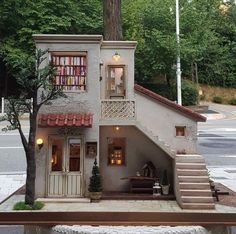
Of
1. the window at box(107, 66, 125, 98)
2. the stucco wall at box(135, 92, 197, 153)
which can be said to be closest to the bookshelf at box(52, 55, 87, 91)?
the window at box(107, 66, 125, 98)

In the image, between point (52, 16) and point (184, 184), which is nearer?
point (184, 184)

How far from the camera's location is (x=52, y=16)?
3684 cm

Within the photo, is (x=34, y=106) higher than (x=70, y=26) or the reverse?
the reverse

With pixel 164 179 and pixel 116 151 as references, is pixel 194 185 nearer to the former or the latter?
pixel 164 179

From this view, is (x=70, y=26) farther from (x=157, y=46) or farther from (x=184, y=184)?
(x=184, y=184)

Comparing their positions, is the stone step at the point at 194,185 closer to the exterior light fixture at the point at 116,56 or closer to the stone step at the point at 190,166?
the stone step at the point at 190,166

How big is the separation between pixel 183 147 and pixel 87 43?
5434 millimetres

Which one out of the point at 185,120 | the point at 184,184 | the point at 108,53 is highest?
the point at 108,53

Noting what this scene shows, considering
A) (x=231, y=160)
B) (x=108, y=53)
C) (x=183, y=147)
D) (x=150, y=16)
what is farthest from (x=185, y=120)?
(x=150, y=16)

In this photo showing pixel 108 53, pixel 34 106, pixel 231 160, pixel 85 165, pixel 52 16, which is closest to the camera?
pixel 34 106

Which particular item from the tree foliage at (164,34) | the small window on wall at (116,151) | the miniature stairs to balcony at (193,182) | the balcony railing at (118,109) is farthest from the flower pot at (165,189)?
the tree foliage at (164,34)

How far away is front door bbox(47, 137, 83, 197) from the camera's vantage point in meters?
14.8

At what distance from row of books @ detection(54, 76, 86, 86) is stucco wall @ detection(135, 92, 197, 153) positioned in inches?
88.1

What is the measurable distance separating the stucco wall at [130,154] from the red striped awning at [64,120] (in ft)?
5.36
